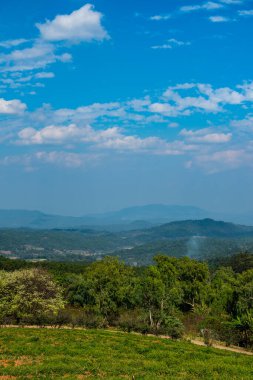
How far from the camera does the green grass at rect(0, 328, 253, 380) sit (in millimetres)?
18391

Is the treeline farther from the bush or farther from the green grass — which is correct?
the green grass

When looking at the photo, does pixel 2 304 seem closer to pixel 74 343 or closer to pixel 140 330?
pixel 140 330

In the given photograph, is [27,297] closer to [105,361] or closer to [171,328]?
[171,328]

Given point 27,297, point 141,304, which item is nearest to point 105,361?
point 27,297

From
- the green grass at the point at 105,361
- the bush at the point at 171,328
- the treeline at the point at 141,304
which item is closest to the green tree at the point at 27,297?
the treeline at the point at 141,304

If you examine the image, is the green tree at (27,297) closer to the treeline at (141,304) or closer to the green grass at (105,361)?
the treeline at (141,304)

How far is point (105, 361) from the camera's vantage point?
21.1 metres

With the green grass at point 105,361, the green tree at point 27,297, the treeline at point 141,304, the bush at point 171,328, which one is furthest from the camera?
the green tree at point 27,297

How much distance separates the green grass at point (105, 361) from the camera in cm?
1839

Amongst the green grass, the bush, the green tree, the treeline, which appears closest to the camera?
the green grass

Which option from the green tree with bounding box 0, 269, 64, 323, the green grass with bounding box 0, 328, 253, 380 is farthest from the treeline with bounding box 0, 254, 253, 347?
the green grass with bounding box 0, 328, 253, 380

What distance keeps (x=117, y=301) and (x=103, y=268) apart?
6.50 m

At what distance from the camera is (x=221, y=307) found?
4547 cm

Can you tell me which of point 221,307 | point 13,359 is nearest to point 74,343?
point 13,359
